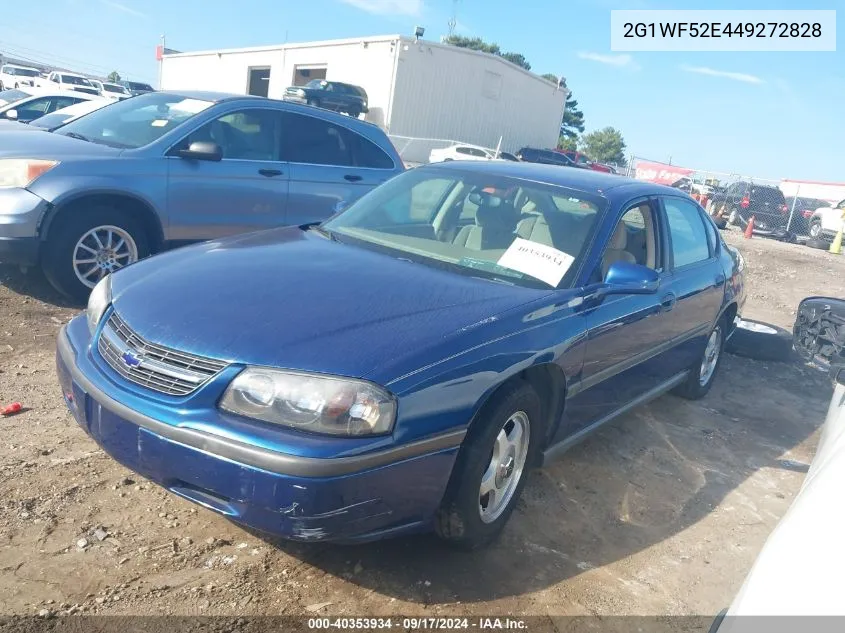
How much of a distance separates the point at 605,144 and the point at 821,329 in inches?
3155

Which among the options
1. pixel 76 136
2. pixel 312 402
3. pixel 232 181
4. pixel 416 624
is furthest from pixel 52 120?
pixel 416 624

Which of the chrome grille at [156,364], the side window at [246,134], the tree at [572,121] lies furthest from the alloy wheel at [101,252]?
the tree at [572,121]

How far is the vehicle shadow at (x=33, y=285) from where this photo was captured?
566 centimetres

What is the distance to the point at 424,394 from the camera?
Answer: 2.58 m

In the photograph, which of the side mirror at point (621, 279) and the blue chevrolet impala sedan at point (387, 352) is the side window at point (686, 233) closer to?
the blue chevrolet impala sedan at point (387, 352)

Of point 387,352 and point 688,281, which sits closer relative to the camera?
point 387,352

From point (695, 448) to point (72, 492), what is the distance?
3.66 metres

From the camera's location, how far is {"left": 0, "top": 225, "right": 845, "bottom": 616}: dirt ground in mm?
2672

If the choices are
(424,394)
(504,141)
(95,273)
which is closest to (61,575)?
(424,394)

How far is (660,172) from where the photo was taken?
30.0 meters

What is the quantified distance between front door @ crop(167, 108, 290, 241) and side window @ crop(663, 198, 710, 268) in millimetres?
3310

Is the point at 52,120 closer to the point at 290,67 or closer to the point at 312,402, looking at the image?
the point at 312,402

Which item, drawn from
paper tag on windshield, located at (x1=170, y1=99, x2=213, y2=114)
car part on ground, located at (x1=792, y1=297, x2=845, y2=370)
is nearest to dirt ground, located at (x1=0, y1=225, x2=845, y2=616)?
car part on ground, located at (x1=792, y1=297, x2=845, y2=370)

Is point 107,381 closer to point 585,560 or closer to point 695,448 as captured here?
point 585,560
